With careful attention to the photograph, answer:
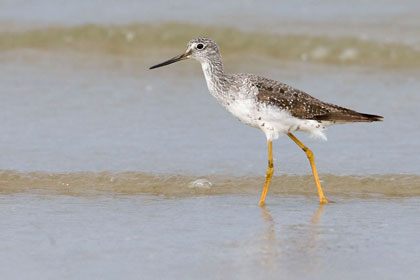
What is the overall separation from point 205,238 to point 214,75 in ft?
8.59

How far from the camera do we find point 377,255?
6949 mm

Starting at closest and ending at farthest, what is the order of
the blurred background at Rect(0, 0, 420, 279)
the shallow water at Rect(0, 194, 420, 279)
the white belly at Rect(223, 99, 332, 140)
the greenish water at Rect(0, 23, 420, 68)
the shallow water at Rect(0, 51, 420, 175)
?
the shallow water at Rect(0, 194, 420, 279)
the blurred background at Rect(0, 0, 420, 279)
the white belly at Rect(223, 99, 332, 140)
the shallow water at Rect(0, 51, 420, 175)
the greenish water at Rect(0, 23, 420, 68)

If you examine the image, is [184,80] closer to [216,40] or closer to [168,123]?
[216,40]

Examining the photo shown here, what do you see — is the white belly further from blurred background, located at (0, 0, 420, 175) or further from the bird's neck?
blurred background, located at (0, 0, 420, 175)

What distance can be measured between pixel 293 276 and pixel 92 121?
5528 mm

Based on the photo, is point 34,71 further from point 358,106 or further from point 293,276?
point 293,276

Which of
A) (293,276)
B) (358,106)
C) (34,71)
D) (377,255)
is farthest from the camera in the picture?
(34,71)

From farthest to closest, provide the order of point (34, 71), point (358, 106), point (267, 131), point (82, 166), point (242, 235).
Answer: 1. point (34, 71)
2. point (358, 106)
3. point (82, 166)
4. point (267, 131)
5. point (242, 235)

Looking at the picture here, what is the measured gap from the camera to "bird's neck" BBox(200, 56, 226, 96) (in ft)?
30.5

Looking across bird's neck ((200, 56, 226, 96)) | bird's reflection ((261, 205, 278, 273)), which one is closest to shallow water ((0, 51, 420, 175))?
bird's neck ((200, 56, 226, 96))

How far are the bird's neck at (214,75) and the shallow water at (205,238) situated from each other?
3.96ft

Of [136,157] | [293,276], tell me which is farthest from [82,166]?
[293,276]

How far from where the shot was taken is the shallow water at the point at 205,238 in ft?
21.6

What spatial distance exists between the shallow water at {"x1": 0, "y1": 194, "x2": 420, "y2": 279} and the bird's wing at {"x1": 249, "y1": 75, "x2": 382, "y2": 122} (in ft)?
2.95
